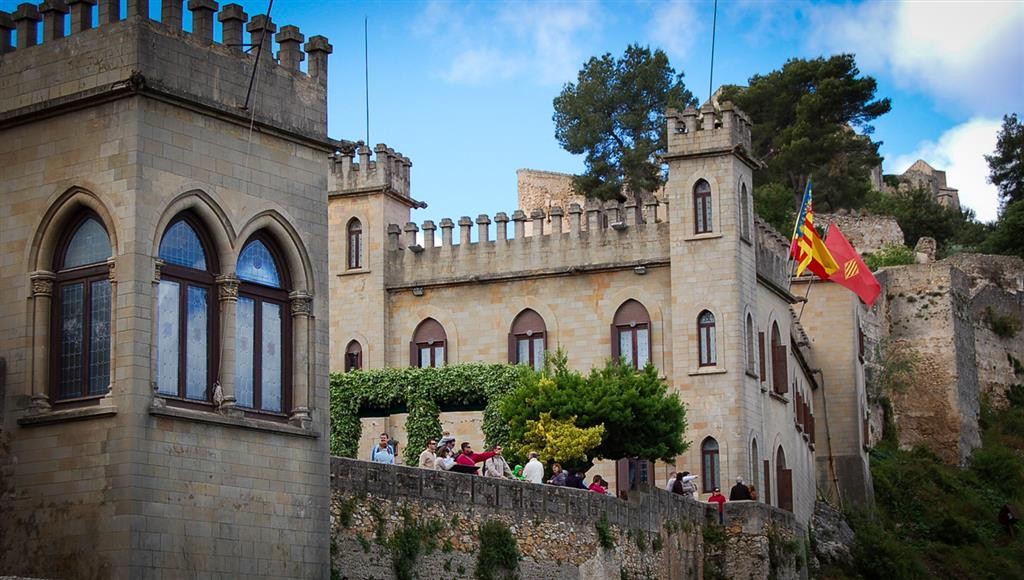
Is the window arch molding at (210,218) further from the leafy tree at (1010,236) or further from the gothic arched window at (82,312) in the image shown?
the leafy tree at (1010,236)

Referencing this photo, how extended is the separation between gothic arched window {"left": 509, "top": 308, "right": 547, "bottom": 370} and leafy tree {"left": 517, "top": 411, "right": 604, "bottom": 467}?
401 inches

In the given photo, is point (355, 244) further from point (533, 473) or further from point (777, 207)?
point (777, 207)

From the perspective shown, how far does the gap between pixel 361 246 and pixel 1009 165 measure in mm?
50113

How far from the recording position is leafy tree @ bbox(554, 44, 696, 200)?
78.7 metres

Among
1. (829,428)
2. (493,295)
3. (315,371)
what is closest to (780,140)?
(829,428)

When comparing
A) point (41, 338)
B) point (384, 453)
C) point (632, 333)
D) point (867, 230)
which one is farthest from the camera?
point (867, 230)

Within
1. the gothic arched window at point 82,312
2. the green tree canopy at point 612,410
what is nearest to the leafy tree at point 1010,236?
the green tree canopy at point 612,410

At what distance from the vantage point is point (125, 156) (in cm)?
2250

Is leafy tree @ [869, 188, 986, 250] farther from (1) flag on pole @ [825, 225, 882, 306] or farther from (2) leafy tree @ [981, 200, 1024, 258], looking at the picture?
(1) flag on pole @ [825, 225, 882, 306]

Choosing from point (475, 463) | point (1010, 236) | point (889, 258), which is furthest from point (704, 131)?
point (1010, 236)

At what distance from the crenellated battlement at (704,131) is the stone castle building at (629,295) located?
0.04m

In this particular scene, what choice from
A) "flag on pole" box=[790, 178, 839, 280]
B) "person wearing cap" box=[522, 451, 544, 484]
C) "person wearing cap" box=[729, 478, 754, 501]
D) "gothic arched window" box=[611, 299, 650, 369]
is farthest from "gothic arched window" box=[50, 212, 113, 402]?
"flag on pole" box=[790, 178, 839, 280]

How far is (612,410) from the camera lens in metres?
39.9

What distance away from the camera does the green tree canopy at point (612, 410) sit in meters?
39.9
